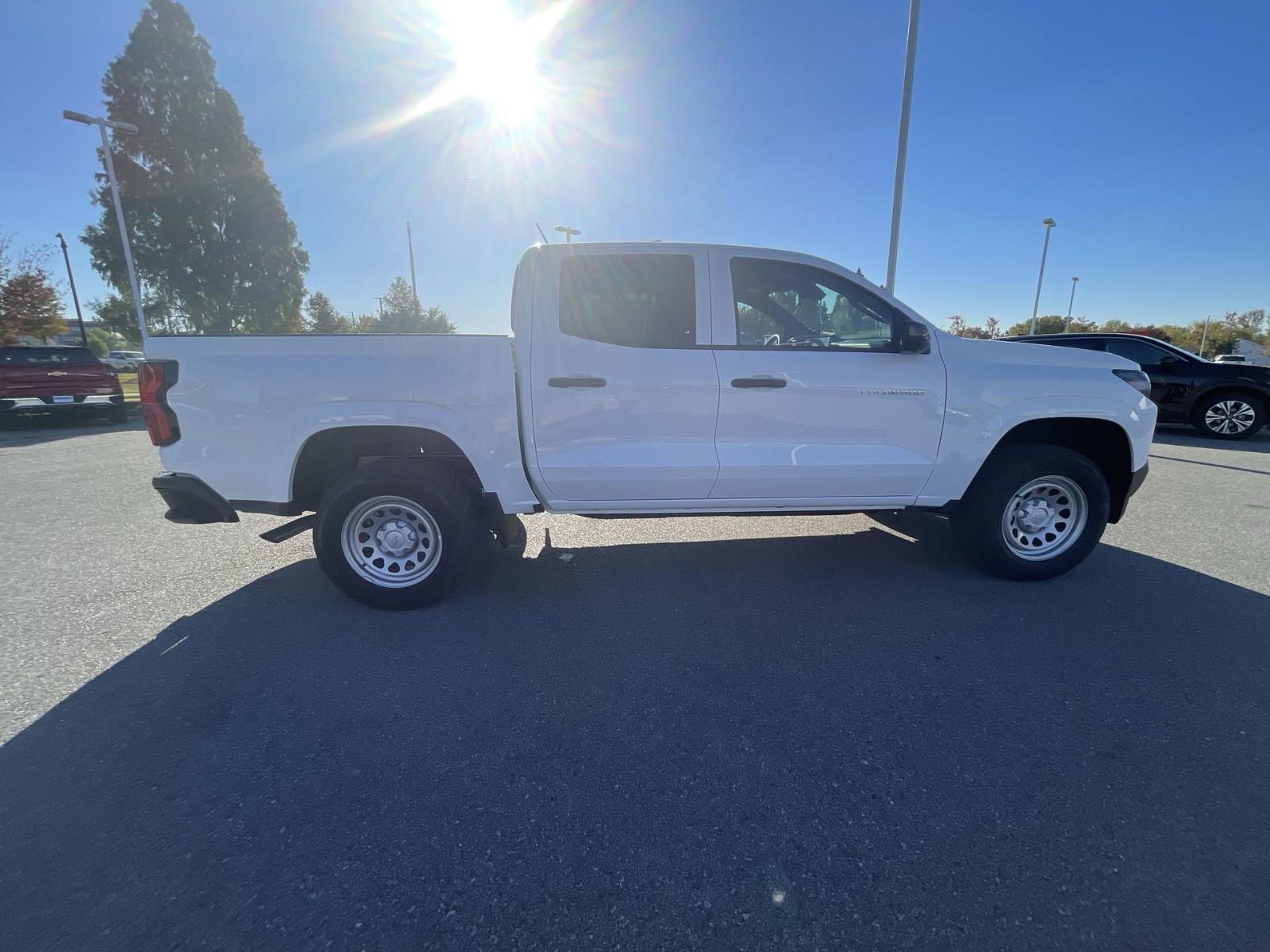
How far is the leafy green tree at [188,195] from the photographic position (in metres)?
24.9

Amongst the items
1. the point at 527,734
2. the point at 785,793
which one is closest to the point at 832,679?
the point at 785,793

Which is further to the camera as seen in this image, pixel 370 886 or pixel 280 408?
pixel 280 408

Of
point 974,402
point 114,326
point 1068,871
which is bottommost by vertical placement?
point 1068,871

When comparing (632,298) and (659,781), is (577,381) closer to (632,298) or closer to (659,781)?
(632,298)

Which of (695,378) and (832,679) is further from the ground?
(695,378)

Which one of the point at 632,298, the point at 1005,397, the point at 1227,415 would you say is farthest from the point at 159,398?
the point at 1227,415

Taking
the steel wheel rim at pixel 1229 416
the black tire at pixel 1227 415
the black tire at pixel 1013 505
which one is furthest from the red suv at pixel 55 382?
the steel wheel rim at pixel 1229 416

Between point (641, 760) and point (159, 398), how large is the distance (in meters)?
3.25

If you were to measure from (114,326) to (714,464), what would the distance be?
37.0m

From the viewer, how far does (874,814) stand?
1920 millimetres

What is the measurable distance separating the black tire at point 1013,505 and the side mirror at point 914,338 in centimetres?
100

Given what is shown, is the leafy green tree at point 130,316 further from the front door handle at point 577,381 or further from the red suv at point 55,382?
the front door handle at point 577,381

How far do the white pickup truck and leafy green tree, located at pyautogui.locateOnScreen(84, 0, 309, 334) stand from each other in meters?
29.9

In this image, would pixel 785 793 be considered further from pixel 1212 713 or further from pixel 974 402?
pixel 974 402
